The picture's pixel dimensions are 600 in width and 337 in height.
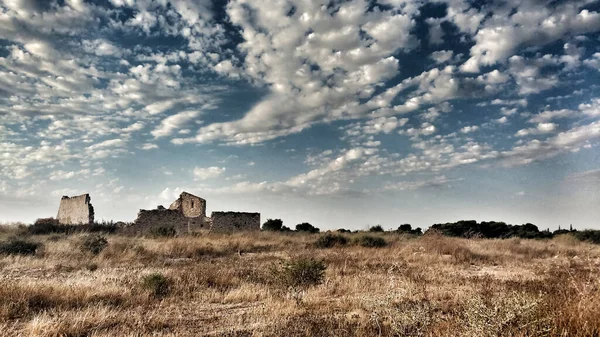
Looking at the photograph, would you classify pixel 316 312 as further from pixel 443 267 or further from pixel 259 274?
pixel 443 267

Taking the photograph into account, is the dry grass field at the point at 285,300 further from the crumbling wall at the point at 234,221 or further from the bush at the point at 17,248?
the crumbling wall at the point at 234,221

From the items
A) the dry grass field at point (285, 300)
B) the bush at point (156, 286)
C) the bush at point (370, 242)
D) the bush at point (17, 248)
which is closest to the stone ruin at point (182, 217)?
the bush at point (370, 242)

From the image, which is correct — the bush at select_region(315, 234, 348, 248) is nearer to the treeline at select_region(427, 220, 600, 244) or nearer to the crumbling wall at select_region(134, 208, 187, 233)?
the crumbling wall at select_region(134, 208, 187, 233)

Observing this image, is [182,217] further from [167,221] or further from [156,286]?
[156,286]

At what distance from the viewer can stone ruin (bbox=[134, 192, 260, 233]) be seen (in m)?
31.9

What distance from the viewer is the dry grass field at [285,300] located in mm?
4699

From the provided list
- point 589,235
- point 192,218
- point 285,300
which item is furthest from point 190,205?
point 589,235

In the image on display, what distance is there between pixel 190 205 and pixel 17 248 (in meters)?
20.7

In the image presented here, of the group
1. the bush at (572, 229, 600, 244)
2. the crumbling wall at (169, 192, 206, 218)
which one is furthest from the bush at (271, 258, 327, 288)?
Result: the crumbling wall at (169, 192, 206, 218)

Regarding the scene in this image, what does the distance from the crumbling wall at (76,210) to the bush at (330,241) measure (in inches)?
844

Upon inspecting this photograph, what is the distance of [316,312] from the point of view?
672cm

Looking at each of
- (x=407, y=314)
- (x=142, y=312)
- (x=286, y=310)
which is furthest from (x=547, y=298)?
(x=142, y=312)

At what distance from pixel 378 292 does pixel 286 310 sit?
2.34 m

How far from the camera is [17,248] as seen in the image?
50.3 feet
